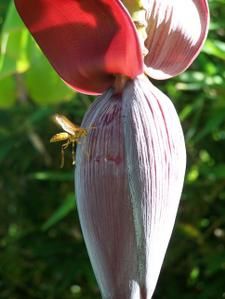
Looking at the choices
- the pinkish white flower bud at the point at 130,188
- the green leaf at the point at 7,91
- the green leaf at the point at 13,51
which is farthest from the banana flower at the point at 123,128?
the green leaf at the point at 7,91

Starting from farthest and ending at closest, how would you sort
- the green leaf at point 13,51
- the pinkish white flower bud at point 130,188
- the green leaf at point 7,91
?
1. the green leaf at point 7,91
2. the green leaf at point 13,51
3. the pinkish white flower bud at point 130,188

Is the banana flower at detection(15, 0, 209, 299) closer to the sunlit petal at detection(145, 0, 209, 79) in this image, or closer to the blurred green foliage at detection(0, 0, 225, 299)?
the sunlit petal at detection(145, 0, 209, 79)

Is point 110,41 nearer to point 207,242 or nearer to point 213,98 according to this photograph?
point 213,98

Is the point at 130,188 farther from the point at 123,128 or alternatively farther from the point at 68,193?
the point at 68,193

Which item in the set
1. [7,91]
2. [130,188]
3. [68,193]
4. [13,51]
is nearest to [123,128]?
[130,188]

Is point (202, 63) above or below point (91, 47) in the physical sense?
below

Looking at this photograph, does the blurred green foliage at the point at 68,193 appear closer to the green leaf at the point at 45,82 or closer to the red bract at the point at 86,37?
the green leaf at the point at 45,82

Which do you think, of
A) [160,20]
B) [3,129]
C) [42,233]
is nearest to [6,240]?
[42,233]

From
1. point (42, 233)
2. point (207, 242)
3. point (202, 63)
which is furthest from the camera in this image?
point (42, 233)

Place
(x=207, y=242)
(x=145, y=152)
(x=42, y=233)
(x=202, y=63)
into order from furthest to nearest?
(x=42, y=233), (x=207, y=242), (x=202, y=63), (x=145, y=152)
